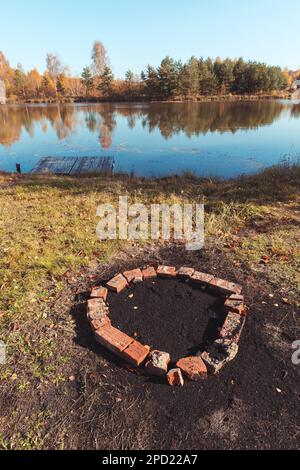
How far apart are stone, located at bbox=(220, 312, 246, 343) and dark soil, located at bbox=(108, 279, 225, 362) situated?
0.09 m

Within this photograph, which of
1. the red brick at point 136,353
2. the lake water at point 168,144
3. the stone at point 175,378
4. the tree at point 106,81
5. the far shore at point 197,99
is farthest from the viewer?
the tree at point 106,81

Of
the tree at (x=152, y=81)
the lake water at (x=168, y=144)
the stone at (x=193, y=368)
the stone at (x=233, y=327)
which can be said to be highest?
the tree at (x=152, y=81)

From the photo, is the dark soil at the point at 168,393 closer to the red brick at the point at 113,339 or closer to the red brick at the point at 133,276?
the red brick at the point at 113,339

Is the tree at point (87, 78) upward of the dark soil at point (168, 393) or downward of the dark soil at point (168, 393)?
upward

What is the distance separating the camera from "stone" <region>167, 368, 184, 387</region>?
2.22 meters

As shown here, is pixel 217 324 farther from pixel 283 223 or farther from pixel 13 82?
pixel 13 82

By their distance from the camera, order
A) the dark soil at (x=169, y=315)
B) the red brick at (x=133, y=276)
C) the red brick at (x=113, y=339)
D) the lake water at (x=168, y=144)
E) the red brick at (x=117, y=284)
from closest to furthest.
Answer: the red brick at (x=113, y=339) → the dark soil at (x=169, y=315) → the red brick at (x=117, y=284) → the red brick at (x=133, y=276) → the lake water at (x=168, y=144)

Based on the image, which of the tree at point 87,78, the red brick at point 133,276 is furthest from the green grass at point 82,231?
the tree at point 87,78

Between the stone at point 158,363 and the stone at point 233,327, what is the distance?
0.59 meters

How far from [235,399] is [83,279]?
2.15 meters

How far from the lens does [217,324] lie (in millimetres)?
2779

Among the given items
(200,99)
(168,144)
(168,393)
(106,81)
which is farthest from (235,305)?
(106,81)

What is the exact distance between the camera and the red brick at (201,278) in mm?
3282
